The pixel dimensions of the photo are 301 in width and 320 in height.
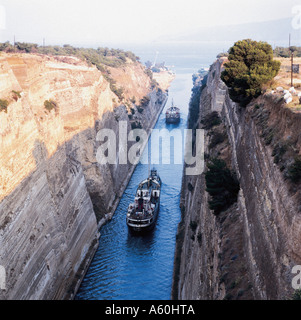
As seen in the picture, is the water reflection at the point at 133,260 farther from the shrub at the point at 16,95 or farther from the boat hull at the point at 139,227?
the shrub at the point at 16,95

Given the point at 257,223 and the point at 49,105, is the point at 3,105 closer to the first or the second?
the point at 49,105

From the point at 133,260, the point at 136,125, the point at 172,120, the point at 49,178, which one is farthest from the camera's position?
the point at 172,120

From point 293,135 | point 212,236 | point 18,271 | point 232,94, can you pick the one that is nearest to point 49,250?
point 18,271

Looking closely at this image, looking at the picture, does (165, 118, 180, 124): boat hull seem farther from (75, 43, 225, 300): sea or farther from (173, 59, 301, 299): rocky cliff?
(173, 59, 301, 299): rocky cliff

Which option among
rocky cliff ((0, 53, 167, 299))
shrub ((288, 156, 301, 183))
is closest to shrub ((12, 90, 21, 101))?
rocky cliff ((0, 53, 167, 299))

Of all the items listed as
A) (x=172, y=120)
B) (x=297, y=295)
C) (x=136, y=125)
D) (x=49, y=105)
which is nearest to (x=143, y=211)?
(x=49, y=105)

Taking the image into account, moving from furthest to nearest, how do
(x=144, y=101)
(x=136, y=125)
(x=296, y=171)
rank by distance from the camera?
(x=144, y=101), (x=136, y=125), (x=296, y=171)
